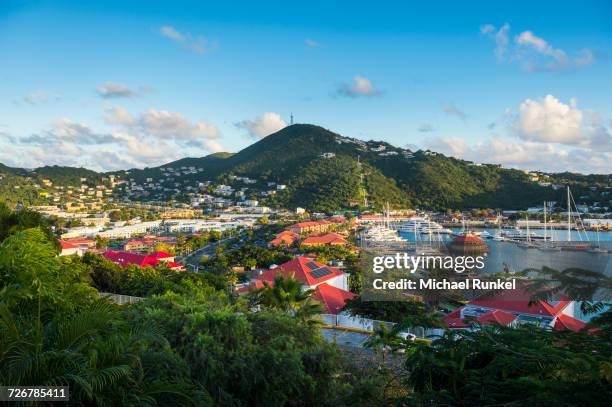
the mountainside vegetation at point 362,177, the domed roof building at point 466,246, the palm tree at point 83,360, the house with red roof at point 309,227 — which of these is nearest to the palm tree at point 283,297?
the palm tree at point 83,360

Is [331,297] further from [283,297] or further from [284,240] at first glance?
[284,240]

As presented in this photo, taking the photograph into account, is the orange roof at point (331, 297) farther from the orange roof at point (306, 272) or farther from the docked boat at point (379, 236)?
the docked boat at point (379, 236)

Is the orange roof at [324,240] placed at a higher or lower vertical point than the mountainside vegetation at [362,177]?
lower

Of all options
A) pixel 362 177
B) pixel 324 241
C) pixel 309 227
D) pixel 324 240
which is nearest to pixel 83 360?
pixel 324 241

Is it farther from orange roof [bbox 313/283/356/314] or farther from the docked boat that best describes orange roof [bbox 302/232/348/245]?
orange roof [bbox 313/283/356/314]

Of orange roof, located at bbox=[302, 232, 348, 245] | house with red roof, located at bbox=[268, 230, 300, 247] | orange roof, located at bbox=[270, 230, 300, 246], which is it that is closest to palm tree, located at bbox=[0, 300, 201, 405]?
orange roof, located at bbox=[302, 232, 348, 245]

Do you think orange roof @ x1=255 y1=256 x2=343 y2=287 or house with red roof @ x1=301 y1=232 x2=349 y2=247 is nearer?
orange roof @ x1=255 y1=256 x2=343 y2=287

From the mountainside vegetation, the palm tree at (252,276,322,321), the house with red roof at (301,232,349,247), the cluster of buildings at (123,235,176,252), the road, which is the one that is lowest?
the road
